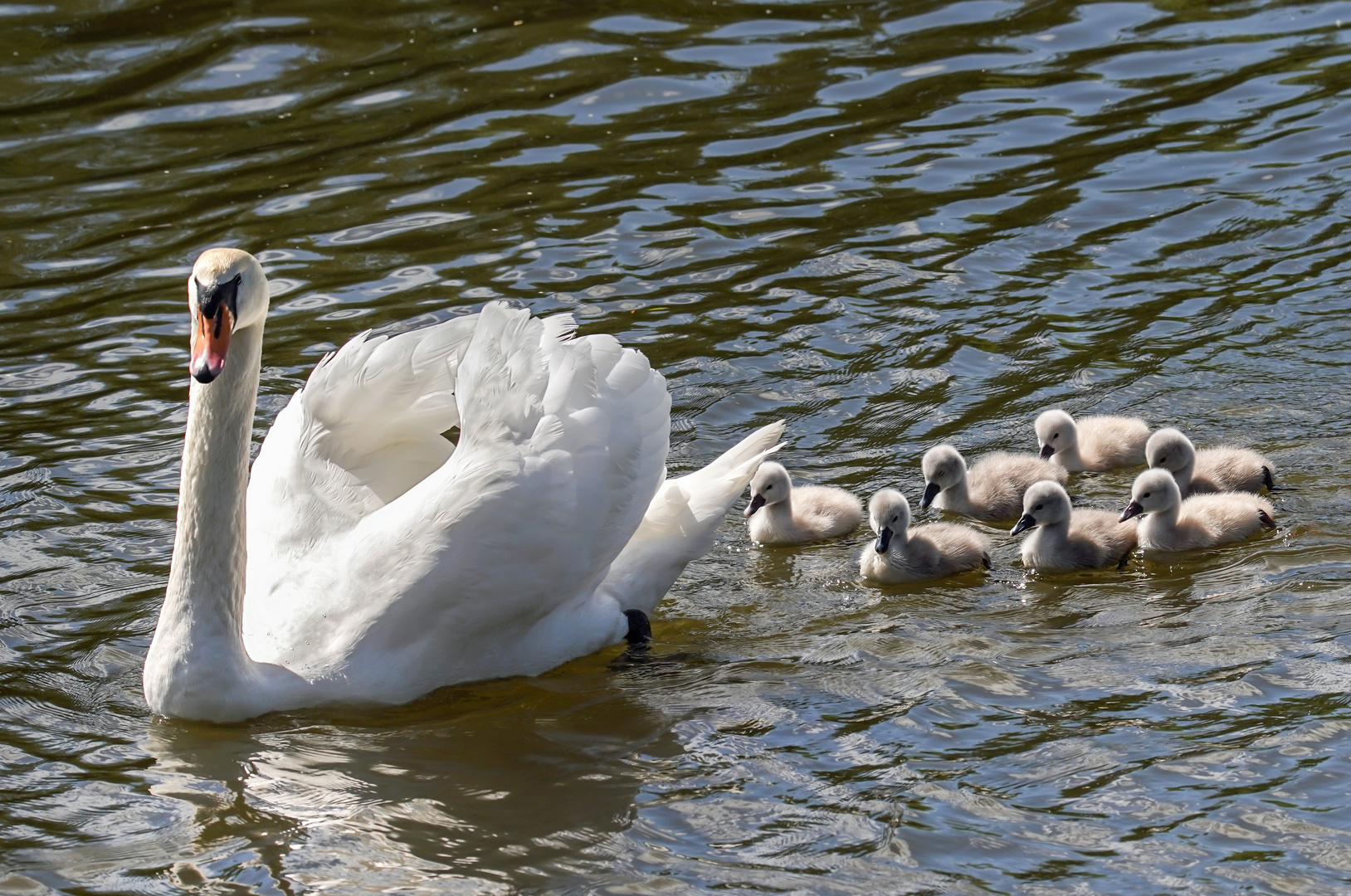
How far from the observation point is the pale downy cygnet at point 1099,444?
26.5 ft

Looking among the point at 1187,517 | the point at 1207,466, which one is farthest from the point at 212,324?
the point at 1207,466

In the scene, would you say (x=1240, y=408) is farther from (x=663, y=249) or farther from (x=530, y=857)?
(x=530, y=857)

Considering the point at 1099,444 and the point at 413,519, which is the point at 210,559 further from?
the point at 1099,444

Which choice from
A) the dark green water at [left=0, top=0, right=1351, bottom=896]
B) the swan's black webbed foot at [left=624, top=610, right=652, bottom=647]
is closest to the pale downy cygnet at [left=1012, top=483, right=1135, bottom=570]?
the dark green water at [left=0, top=0, right=1351, bottom=896]

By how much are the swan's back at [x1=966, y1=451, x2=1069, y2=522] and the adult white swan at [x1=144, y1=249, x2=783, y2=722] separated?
1497 mm

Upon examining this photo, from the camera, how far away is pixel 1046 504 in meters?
7.33

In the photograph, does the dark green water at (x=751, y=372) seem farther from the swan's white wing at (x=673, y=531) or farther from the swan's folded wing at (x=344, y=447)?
the swan's folded wing at (x=344, y=447)

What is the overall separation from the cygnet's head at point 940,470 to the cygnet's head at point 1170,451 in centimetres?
84

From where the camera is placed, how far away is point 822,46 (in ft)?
44.2

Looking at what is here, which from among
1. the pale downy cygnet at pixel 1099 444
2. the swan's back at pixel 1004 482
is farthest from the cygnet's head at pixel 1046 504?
the pale downy cygnet at pixel 1099 444

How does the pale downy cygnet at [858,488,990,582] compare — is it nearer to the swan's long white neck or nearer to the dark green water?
the dark green water

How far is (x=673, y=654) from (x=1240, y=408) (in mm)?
3349

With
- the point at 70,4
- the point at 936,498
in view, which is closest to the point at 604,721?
the point at 936,498

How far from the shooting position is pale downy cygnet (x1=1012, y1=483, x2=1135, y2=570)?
24.0ft
